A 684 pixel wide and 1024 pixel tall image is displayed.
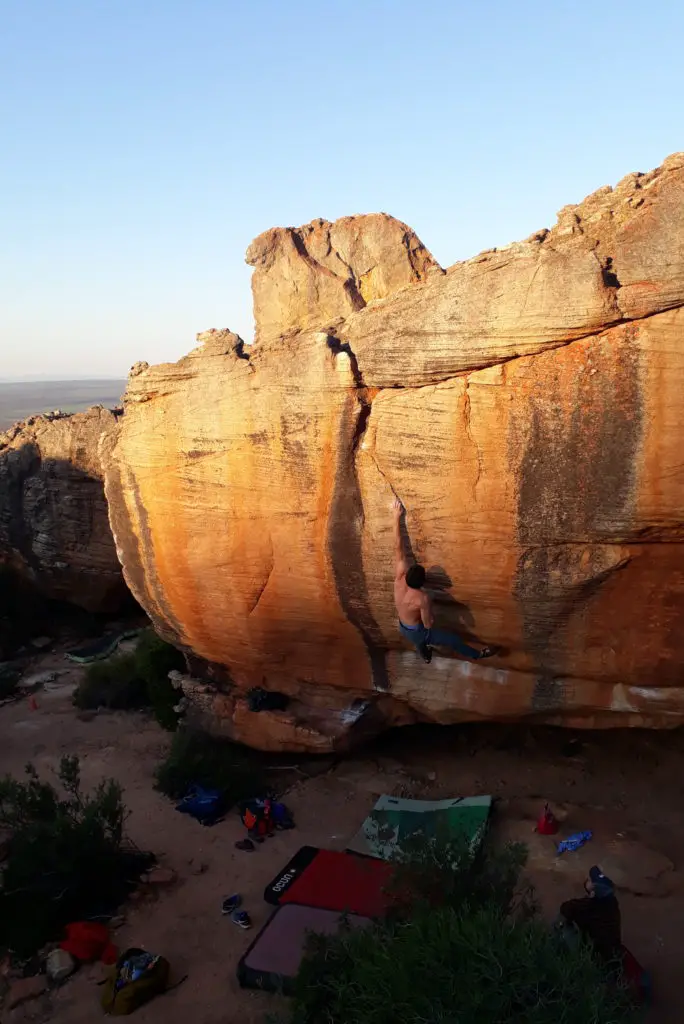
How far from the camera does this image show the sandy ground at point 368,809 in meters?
5.09

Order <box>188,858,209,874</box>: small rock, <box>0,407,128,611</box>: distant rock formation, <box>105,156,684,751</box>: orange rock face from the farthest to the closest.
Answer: <box>0,407,128,611</box>: distant rock formation
<box>188,858,209,874</box>: small rock
<box>105,156,684,751</box>: orange rock face

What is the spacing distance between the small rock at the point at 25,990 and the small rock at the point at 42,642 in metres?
7.50

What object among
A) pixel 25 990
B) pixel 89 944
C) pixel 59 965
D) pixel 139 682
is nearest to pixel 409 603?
pixel 89 944

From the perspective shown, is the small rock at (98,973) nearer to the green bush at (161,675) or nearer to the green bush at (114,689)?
the green bush at (161,675)

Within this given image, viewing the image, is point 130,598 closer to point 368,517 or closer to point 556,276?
point 368,517

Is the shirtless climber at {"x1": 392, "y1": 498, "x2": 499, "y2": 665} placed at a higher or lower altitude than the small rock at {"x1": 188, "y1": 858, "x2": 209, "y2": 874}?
higher

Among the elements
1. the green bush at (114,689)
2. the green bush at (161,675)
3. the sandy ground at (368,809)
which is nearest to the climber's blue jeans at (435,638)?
the sandy ground at (368,809)

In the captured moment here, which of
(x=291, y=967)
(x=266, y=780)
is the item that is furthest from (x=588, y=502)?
(x=266, y=780)

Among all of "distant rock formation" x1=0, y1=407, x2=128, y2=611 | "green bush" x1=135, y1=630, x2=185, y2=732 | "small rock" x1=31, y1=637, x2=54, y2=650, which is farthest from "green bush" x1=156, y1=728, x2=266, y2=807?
"small rock" x1=31, y1=637, x2=54, y2=650

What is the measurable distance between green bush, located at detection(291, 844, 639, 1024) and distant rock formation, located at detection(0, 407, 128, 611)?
8.05 metres

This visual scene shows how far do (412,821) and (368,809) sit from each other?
0.61 metres

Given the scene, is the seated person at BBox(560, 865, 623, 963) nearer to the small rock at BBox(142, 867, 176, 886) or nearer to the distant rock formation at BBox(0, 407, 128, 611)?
the small rock at BBox(142, 867, 176, 886)

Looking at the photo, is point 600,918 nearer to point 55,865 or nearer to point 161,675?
point 55,865

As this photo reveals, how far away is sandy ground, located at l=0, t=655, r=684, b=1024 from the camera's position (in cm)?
509
